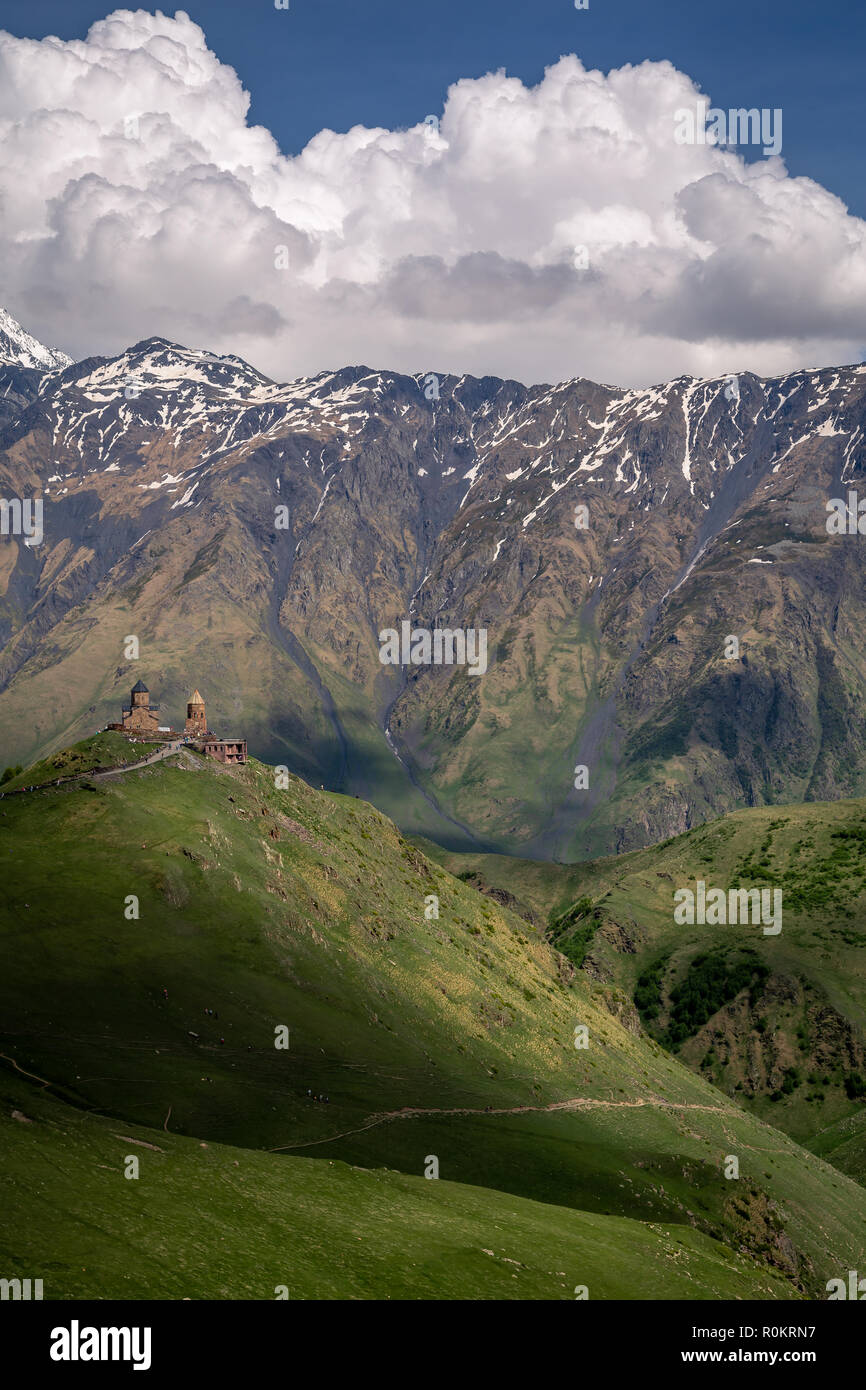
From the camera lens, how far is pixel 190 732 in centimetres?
15762

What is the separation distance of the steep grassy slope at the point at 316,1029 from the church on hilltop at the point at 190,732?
4.21 meters

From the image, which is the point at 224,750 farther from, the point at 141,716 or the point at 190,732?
the point at 141,716

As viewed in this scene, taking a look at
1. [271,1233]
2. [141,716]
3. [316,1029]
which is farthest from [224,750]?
[271,1233]

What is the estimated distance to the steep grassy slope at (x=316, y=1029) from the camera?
86875mm

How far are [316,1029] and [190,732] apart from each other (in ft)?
212

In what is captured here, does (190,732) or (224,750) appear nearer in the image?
(224,750)

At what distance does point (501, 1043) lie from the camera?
125 m

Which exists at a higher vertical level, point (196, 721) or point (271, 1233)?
point (196, 721)

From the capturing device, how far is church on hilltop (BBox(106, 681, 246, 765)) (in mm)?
146250

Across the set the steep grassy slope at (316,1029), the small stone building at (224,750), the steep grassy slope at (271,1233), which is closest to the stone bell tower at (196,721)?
the small stone building at (224,750)

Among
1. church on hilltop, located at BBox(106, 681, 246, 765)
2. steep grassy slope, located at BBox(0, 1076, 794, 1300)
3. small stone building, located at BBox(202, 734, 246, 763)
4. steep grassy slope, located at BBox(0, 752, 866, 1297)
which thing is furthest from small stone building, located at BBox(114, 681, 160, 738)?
steep grassy slope, located at BBox(0, 1076, 794, 1300)

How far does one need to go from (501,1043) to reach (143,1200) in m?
74.5

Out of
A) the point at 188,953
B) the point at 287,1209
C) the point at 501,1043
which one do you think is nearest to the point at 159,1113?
the point at 287,1209
